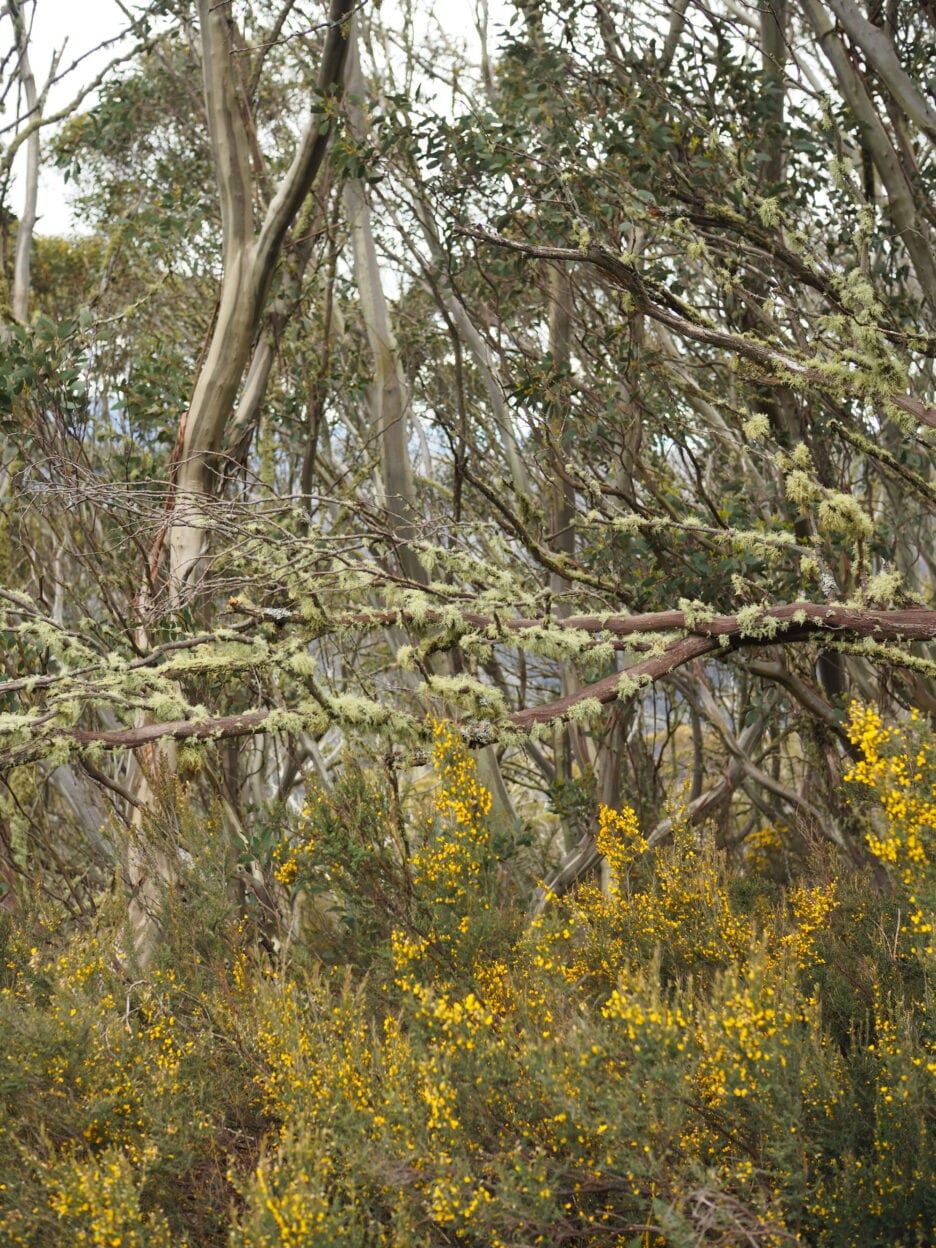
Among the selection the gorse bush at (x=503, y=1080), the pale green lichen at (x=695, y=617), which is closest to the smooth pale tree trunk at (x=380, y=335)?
the gorse bush at (x=503, y=1080)

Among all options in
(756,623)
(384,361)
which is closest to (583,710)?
(756,623)

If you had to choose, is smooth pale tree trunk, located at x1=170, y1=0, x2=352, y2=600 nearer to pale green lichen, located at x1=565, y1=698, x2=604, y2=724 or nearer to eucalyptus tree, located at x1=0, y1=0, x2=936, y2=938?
eucalyptus tree, located at x1=0, y1=0, x2=936, y2=938

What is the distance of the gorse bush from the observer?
237 cm

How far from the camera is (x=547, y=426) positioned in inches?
188

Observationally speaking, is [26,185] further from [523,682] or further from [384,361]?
[523,682]

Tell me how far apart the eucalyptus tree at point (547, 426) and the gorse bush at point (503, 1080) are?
0.62m

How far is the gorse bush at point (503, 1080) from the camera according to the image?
2.37 m

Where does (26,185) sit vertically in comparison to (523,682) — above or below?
above

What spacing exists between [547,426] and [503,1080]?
2919 millimetres

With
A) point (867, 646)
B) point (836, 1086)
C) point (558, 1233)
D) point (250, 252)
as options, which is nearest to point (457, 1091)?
point (558, 1233)

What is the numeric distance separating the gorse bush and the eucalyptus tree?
0.62 meters

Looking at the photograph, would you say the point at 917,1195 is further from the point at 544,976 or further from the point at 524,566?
the point at 524,566

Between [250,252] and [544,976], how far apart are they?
3.43m

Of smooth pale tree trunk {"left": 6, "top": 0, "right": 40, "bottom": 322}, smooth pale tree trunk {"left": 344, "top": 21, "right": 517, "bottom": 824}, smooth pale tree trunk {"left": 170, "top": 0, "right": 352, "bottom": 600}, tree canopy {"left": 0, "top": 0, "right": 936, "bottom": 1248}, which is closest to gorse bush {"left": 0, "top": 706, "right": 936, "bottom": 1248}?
tree canopy {"left": 0, "top": 0, "right": 936, "bottom": 1248}
